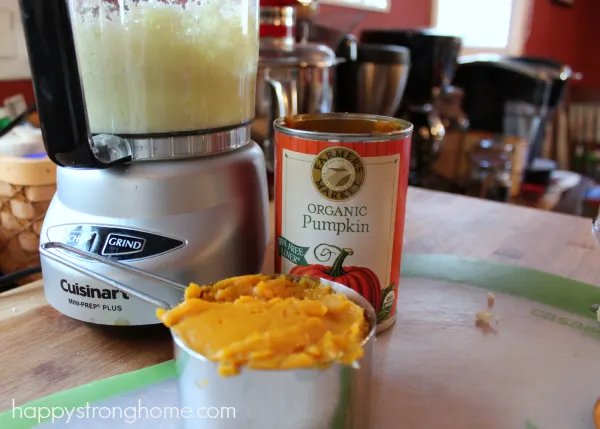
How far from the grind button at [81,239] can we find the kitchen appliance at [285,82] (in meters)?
0.33

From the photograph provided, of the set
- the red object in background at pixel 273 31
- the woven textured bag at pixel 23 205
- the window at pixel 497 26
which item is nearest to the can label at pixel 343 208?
the woven textured bag at pixel 23 205

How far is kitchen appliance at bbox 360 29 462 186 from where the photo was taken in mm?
1241

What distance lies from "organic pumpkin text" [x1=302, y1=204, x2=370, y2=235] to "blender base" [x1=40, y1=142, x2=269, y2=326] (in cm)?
8

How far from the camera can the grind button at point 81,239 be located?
0.41 meters

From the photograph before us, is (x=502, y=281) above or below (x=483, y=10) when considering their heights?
below

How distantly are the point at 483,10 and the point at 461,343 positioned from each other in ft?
8.93

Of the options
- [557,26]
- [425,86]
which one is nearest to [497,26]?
[557,26]

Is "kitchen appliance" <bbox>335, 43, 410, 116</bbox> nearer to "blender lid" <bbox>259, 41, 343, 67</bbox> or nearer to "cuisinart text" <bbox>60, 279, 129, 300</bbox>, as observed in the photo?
"blender lid" <bbox>259, 41, 343, 67</bbox>

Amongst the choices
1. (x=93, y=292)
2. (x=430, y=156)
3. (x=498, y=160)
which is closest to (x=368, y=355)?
(x=93, y=292)

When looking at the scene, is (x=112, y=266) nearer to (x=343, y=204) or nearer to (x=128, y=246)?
(x=128, y=246)

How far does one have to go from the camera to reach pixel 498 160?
1343 millimetres

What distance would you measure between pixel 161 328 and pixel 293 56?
0.43 metres

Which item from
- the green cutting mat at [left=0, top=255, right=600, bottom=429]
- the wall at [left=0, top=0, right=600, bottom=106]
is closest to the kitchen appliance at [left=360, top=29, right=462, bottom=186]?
the wall at [left=0, top=0, right=600, bottom=106]

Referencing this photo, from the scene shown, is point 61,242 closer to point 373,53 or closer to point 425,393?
point 425,393
